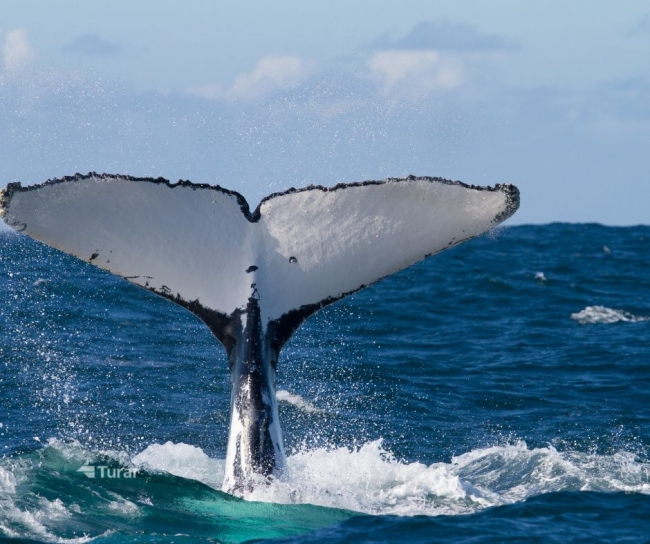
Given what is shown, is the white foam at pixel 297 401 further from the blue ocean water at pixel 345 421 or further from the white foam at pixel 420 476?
the white foam at pixel 420 476

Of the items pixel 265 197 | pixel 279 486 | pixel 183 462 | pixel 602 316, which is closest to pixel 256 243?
pixel 265 197

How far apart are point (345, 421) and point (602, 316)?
11.6 m

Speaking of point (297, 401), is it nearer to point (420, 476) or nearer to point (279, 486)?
point (420, 476)

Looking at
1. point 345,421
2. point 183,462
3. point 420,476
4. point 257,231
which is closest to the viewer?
point 257,231

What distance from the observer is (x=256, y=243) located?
830 centimetres

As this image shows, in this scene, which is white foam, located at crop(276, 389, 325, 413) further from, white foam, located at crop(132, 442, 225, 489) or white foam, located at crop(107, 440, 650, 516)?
white foam, located at crop(132, 442, 225, 489)

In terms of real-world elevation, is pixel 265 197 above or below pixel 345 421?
above

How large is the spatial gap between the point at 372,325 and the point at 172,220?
1239 centimetres

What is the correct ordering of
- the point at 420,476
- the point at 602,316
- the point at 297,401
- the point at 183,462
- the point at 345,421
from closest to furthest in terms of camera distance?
the point at 420,476
the point at 183,462
the point at 345,421
the point at 297,401
the point at 602,316

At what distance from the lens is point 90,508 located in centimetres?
847

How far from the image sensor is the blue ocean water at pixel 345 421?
8344mm

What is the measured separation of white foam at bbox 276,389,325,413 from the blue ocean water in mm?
A: 42

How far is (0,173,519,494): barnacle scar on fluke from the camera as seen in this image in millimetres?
7676


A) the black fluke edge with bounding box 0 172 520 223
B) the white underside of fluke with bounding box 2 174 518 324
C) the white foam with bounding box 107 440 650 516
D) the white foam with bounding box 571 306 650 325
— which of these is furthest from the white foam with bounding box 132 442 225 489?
the white foam with bounding box 571 306 650 325
